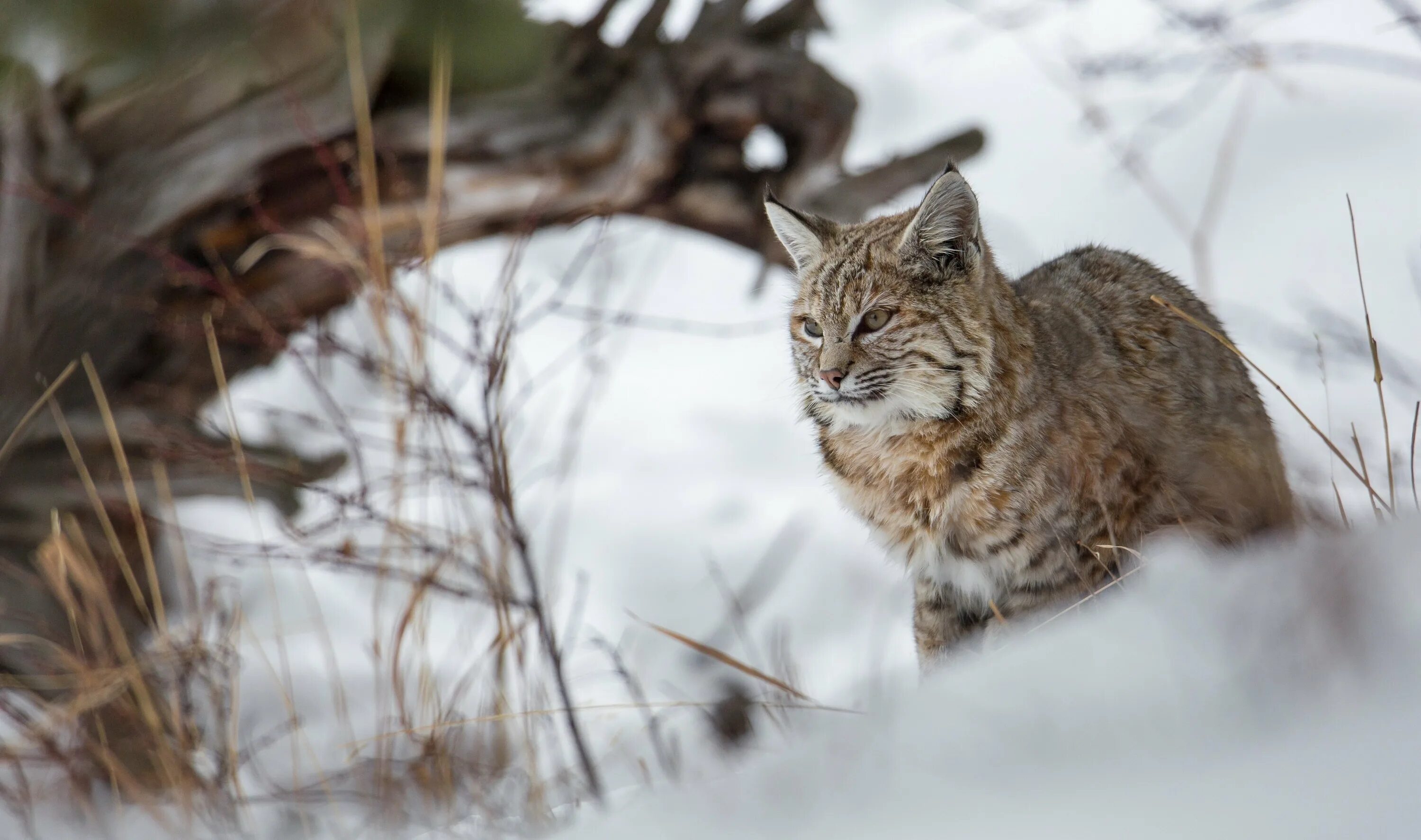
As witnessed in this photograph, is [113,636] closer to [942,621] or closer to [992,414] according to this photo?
[942,621]

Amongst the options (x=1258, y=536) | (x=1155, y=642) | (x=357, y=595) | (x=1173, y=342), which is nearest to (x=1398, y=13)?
(x=1173, y=342)

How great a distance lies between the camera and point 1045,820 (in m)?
0.88

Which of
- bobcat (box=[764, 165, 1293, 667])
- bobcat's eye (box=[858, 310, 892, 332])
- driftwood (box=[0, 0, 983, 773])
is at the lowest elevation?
bobcat (box=[764, 165, 1293, 667])

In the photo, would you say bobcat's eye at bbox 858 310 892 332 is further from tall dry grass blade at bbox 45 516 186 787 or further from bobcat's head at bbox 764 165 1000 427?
tall dry grass blade at bbox 45 516 186 787

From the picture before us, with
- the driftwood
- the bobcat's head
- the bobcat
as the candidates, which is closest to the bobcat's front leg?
the bobcat

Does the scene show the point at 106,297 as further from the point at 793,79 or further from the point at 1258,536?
the point at 1258,536

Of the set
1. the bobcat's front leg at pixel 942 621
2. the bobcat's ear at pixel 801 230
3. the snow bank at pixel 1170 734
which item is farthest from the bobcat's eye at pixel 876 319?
the snow bank at pixel 1170 734

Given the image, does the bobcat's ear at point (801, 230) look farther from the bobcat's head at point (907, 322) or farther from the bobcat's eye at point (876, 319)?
the bobcat's eye at point (876, 319)

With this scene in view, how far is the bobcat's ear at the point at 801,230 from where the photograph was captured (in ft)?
7.60

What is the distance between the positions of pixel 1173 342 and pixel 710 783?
5.41 feet

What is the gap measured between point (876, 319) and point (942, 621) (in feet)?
2.14

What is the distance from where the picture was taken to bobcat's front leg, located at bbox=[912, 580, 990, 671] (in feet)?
7.28

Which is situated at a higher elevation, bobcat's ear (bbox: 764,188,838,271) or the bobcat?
bobcat's ear (bbox: 764,188,838,271)

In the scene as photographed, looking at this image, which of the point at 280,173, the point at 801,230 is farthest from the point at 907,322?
the point at 280,173
